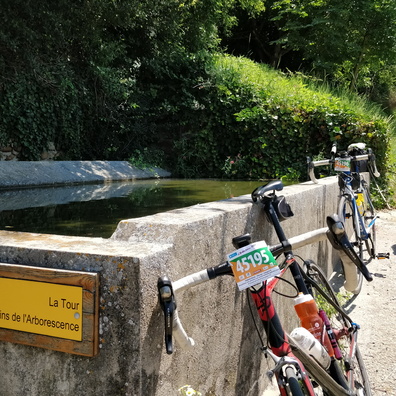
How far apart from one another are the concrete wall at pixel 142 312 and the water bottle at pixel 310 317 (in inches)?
15.2

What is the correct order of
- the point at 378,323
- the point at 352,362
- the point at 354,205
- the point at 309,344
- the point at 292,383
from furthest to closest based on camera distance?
the point at 354,205 < the point at 378,323 < the point at 352,362 < the point at 309,344 < the point at 292,383

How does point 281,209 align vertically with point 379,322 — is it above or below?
above

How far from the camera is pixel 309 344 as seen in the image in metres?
1.98

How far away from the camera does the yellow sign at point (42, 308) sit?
66.4 inches

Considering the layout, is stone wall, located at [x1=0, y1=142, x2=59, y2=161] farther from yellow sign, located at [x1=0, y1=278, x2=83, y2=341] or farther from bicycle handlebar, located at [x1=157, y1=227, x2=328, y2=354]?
bicycle handlebar, located at [x1=157, y1=227, x2=328, y2=354]

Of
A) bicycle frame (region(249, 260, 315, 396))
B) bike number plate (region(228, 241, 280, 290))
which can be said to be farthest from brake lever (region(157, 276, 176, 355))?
bicycle frame (region(249, 260, 315, 396))

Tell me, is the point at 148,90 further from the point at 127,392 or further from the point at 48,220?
the point at 127,392

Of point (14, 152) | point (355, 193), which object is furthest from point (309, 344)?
point (14, 152)

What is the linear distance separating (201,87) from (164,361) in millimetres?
11185

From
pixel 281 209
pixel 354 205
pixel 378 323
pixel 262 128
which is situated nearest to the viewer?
pixel 281 209

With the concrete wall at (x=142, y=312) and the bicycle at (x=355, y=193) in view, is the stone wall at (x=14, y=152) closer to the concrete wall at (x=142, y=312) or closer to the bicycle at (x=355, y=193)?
the bicycle at (x=355, y=193)

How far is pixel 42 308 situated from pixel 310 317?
45.1 inches

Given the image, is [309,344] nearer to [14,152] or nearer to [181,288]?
[181,288]

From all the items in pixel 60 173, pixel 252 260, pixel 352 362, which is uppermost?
pixel 252 260
